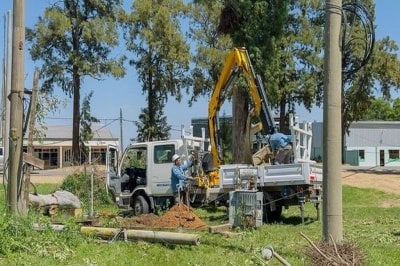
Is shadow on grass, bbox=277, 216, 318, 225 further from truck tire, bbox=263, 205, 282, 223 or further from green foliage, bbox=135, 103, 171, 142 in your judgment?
green foliage, bbox=135, 103, 171, 142

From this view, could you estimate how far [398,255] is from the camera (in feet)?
37.6

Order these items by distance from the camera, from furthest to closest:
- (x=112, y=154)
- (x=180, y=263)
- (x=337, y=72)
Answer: (x=112, y=154) < (x=180, y=263) < (x=337, y=72)

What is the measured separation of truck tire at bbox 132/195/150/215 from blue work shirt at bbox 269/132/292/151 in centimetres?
461

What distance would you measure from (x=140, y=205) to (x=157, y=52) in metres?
35.9

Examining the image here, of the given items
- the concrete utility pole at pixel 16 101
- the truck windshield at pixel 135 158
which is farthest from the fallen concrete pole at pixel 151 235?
the truck windshield at pixel 135 158

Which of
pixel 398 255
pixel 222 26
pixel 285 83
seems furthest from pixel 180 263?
pixel 285 83

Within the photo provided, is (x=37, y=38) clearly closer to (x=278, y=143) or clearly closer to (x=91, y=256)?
(x=278, y=143)

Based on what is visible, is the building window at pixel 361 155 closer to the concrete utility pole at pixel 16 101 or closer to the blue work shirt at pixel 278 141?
the blue work shirt at pixel 278 141

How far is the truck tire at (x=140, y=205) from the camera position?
21.5 meters

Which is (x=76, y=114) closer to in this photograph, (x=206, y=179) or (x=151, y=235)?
(x=206, y=179)

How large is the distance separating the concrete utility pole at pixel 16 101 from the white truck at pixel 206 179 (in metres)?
5.68

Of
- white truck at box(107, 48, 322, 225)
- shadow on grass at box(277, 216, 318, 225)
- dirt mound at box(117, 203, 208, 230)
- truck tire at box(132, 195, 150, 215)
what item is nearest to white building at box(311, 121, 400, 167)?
white truck at box(107, 48, 322, 225)

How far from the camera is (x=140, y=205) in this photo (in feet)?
70.8

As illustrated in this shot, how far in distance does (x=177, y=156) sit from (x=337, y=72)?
36.7 feet
